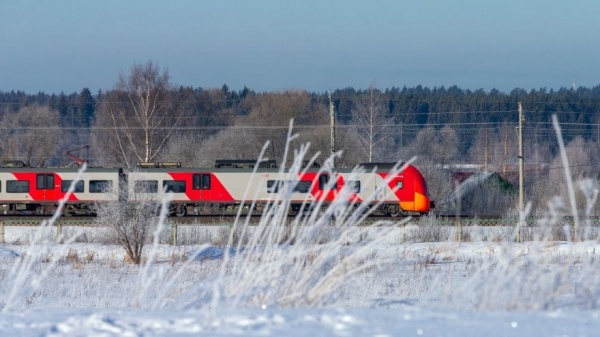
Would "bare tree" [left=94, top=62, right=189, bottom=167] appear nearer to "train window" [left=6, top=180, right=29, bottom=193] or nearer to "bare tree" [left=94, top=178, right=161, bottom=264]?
"train window" [left=6, top=180, right=29, bottom=193]

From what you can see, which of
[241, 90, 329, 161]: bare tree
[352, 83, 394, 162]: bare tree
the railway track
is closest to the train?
the railway track

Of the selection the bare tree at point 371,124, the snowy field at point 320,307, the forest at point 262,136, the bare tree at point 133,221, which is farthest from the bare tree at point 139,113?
the snowy field at point 320,307

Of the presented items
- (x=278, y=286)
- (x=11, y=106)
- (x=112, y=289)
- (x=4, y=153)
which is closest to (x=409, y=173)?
(x=112, y=289)

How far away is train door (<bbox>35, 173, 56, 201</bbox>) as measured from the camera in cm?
3159

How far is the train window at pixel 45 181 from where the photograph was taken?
31594 mm

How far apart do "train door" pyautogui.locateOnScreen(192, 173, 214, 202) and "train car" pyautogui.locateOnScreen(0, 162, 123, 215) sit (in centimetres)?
267

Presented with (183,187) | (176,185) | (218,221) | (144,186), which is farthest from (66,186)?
(218,221)

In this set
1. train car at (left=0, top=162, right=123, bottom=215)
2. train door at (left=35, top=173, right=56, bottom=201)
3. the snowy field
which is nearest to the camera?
the snowy field

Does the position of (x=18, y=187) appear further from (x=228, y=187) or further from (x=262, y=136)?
(x=262, y=136)

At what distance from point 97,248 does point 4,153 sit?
34720 mm

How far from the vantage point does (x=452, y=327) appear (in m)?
4.02

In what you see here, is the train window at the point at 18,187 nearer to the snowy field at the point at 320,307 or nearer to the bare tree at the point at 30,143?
the bare tree at the point at 30,143

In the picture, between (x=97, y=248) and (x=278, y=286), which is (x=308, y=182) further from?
(x=278, y=286)

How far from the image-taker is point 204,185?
102 ft
